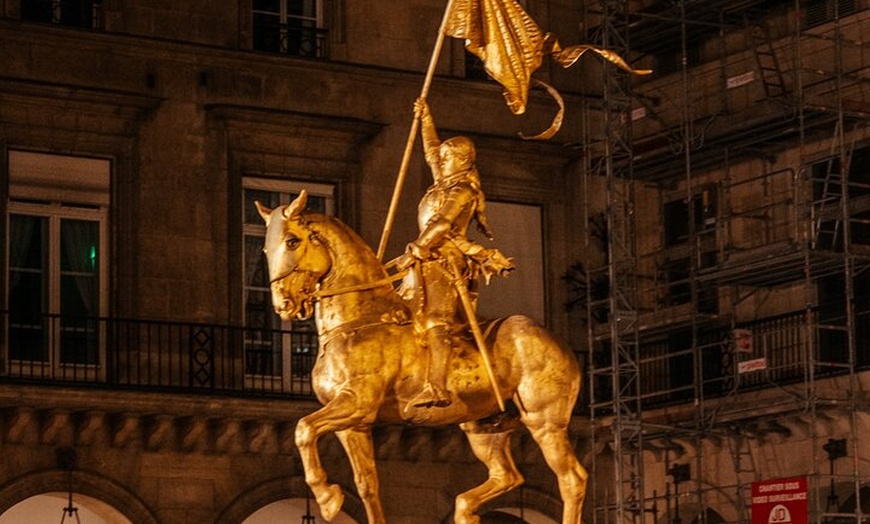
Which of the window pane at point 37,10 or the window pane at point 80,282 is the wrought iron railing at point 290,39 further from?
the window pane at point 80,282

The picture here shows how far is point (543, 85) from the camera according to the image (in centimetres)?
1598

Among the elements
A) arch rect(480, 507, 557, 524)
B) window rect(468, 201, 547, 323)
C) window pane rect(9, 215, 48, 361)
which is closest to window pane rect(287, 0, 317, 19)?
window rect(468, 201, 547, 323)

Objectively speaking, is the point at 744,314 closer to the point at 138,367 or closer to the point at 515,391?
the point at 138,367

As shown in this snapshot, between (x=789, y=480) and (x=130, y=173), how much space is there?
648cm

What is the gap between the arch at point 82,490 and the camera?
25.2 meters

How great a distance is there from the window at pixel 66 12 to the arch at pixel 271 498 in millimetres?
4419

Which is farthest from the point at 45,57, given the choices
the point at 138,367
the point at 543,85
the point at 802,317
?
the point at 543,85

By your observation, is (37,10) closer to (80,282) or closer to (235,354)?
(80,282)

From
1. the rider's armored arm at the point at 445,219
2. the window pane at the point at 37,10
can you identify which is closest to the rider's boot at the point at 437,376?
the rider's armored arm at the point at 445,219

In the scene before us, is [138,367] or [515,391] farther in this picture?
[138,367]

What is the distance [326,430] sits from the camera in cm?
1481

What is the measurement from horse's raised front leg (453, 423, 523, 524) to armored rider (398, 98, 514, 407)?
58 cm

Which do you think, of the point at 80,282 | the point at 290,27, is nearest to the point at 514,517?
the point at 80,282

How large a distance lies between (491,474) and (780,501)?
10.1 m
